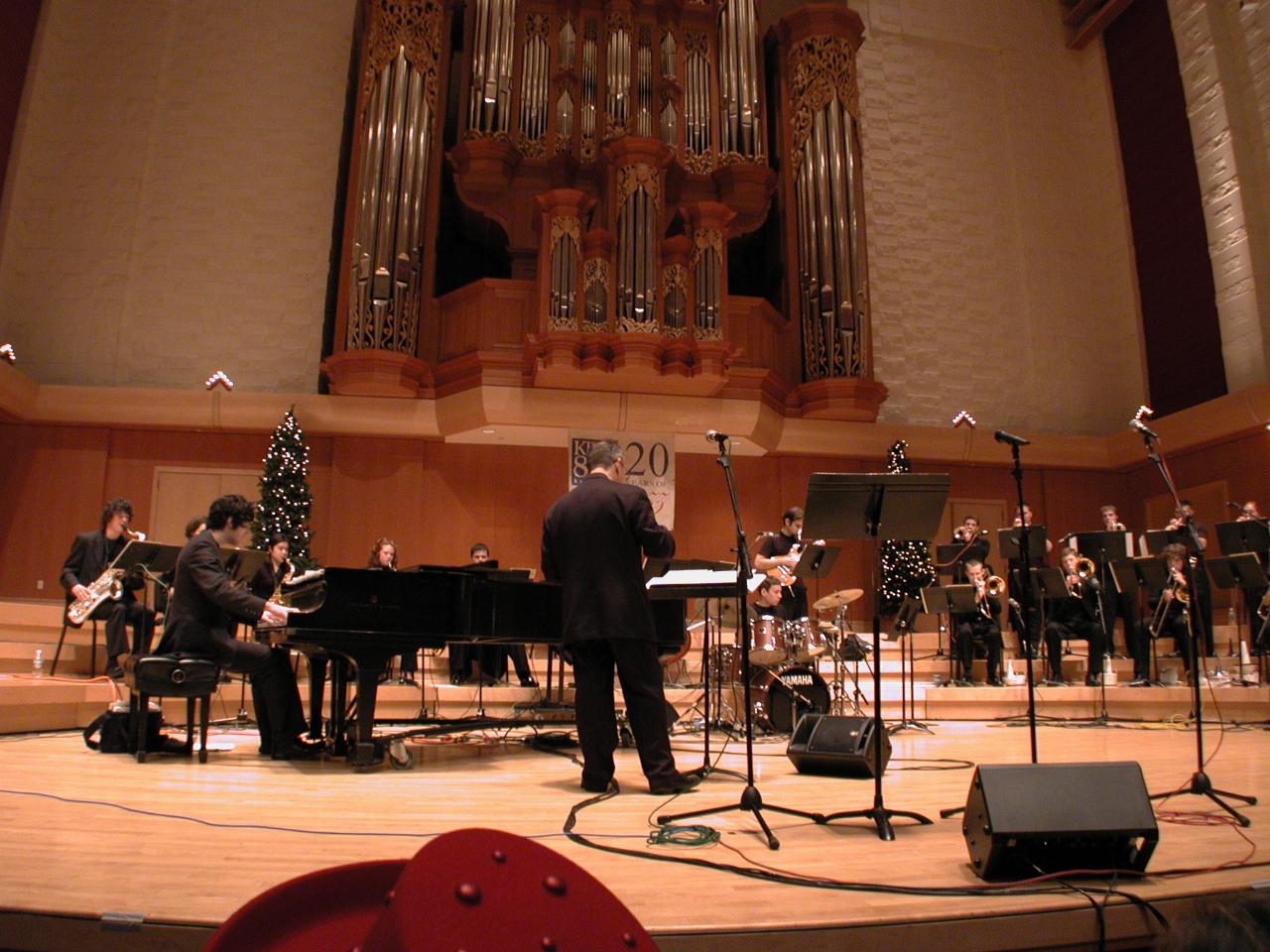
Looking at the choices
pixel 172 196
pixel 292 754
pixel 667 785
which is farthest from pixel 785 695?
pixel 172 196

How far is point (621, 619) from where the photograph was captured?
4.31 m

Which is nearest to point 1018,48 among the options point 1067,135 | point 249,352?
point 1067,135

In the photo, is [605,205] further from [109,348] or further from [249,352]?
[109,348]

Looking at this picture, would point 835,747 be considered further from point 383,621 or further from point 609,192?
point 609,192

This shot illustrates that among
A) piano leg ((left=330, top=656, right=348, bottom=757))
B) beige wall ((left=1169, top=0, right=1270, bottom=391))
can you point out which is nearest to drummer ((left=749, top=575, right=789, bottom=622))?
piano leg ((left=330, top=656, right=348, bottom=757))

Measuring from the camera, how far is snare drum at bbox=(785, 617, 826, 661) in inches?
272

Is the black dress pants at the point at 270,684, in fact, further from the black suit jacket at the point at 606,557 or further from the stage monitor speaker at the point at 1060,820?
the stage monitor speaker at the point at 1060,820

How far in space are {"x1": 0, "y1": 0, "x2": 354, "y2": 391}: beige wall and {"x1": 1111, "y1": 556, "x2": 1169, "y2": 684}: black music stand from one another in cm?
916

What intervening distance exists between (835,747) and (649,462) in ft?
21.1

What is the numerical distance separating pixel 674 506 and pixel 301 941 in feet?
36.1

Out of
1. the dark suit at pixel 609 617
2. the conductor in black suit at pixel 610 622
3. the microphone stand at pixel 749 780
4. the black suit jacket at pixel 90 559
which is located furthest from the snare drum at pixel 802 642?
the black suit jacket at pixel 90 559

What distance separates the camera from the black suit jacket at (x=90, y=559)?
809 centimetres

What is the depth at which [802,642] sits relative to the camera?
22.9 ft

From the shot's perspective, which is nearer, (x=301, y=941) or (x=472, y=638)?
(x=301, y=941)
